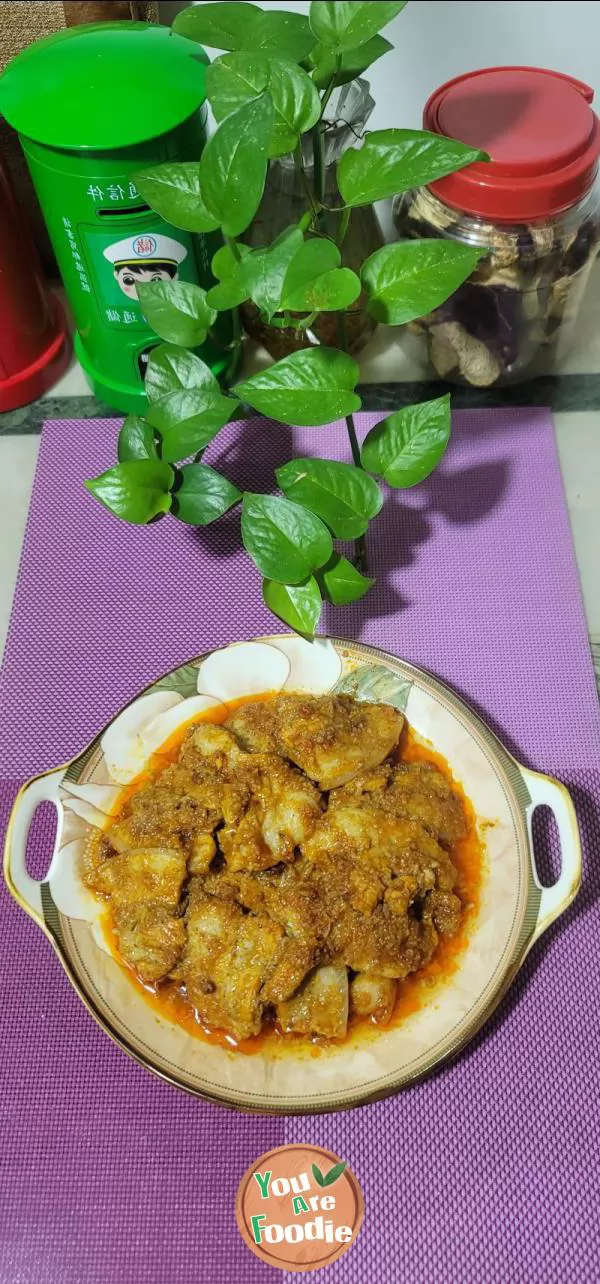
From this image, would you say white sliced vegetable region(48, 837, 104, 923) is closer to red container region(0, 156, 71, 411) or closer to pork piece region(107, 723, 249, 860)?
pork piece region(107, 723, 249, 860)

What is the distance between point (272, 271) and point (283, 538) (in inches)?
9.1

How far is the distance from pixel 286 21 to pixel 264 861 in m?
0.76

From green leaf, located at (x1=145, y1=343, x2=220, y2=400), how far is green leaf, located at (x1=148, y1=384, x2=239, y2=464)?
27 millimetres

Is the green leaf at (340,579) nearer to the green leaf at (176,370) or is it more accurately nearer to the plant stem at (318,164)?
the green leaf at (176,370)

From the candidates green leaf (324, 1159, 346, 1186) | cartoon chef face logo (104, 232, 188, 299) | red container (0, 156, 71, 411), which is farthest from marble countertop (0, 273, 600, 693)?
green leaf (324, 1159, 346, 1186)

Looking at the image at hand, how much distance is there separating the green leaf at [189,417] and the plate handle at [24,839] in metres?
0.34

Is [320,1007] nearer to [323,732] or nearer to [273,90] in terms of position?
[323,732]

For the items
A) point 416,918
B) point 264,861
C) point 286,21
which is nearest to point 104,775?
point 264,861

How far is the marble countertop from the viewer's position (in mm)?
1262

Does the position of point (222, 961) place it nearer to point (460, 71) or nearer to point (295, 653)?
point (295, 653)

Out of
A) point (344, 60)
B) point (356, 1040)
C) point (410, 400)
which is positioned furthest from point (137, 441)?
point (356, 1040)

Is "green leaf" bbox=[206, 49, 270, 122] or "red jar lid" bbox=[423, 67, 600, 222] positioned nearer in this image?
"green leaf" bbox=[206, 49, 270, 122]

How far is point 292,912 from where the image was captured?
0.84 metres

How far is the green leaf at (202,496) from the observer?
102 cm
